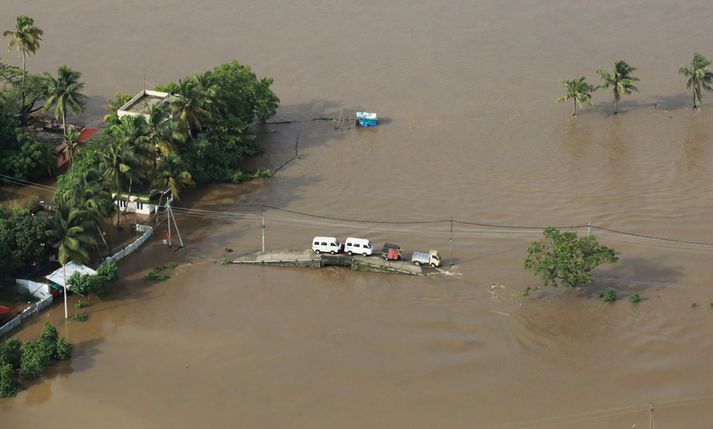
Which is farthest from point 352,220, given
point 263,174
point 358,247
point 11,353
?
point 11,353

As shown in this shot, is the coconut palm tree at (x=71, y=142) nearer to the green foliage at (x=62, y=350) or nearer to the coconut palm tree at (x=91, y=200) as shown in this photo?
the coconut palm tree at (x=91, y=200)

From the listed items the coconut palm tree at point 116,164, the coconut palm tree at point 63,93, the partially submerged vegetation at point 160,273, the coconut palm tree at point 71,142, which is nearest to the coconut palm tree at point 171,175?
the coconut palm tree at point 116,164

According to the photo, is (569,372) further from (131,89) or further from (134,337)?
(131,89)

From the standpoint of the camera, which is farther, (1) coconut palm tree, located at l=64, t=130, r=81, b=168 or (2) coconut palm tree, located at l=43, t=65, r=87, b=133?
(2) coconut palm tree, located at l=43, t=65, r=87, b=133

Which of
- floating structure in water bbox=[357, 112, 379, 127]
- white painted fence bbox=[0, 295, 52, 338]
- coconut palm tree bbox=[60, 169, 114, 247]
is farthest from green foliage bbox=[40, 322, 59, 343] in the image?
floating structure in water bbox=[357, 112, 379, 127]

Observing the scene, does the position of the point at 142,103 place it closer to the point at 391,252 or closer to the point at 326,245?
the point at 326,245

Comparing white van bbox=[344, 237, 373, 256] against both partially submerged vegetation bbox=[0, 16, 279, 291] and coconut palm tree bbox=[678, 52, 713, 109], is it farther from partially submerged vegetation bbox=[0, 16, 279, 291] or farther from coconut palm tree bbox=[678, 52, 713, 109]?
coconut palm tree bbox=[678, 52, 713, 109]
